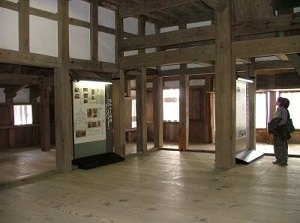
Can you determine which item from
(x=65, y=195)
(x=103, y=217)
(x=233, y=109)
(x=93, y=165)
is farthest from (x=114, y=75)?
(x=103, y=217)

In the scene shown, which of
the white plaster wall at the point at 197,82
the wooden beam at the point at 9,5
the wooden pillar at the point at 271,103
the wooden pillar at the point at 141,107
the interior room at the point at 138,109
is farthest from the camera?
the white plaster wall at the point at 197,82

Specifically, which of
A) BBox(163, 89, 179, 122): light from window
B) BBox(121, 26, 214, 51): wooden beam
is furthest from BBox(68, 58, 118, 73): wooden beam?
BBox(163, 89, 179, 122): light from window

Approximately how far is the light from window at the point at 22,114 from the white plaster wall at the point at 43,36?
6.47 m

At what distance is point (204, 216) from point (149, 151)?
17.9ft

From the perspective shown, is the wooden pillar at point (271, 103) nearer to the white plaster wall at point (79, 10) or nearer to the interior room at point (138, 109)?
the interior room at point (138, 109)

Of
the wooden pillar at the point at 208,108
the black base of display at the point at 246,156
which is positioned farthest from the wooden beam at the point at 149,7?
the wooden pillar at the point at 208,108

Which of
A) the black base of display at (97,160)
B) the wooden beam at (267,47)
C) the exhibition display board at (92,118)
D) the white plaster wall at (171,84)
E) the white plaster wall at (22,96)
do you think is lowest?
the black base of display at (97,160)

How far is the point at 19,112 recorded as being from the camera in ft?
39.3

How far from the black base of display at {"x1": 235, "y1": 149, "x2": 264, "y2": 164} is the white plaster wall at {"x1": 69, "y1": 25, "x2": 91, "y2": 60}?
427cm

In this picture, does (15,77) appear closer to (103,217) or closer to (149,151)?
(149,151)

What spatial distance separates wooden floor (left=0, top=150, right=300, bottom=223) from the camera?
12.5 feet

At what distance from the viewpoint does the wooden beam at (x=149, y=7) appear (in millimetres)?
7266

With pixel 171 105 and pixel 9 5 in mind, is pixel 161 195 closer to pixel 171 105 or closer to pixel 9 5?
pixel 9 5

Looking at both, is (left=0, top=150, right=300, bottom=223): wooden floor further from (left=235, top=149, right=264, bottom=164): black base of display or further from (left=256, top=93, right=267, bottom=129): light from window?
(left=256, top=93, right=267, bottom=129): light from window
